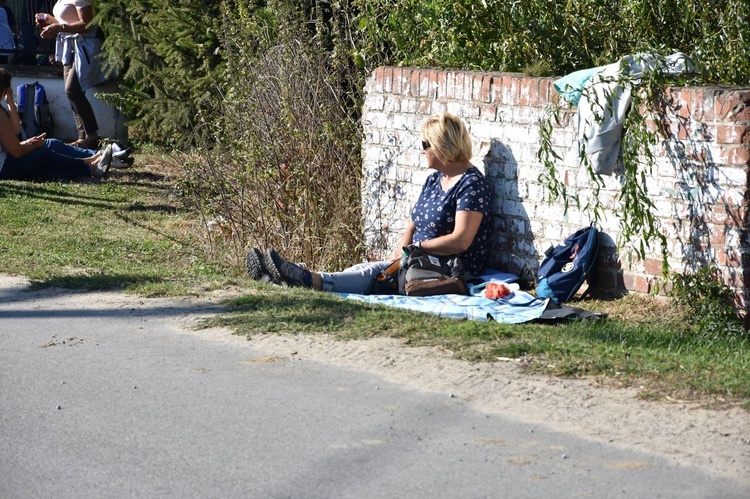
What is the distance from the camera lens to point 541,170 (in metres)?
6.73

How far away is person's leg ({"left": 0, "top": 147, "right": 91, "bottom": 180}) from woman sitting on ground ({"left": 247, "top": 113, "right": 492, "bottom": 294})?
5.15 m

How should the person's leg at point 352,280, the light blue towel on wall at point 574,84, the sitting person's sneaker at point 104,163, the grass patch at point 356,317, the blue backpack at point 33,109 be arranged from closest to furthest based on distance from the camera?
the grass patch at point 356,317 < the light blue towel on wall at point 574,84 < the person's leg at point 352,280 < the sitting person's sneaker at point 104,163 < the blue backpack at point 33,109

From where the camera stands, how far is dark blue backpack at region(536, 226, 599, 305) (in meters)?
6.40

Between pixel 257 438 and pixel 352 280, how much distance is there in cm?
280

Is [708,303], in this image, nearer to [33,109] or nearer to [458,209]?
[458,209]

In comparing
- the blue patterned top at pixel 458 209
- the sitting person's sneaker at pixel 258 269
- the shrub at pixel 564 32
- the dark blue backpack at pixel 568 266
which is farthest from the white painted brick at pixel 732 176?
the sitting person's sneaker at pixel 258 269

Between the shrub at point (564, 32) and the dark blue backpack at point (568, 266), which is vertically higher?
the shrub at point (564, 32)

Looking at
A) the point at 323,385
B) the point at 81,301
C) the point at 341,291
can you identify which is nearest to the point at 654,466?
the point at 323,385

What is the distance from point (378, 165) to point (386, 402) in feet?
11.4

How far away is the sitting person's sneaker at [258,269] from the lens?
677 cm

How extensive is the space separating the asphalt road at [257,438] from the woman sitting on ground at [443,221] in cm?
133

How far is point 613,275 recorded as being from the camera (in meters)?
6.45

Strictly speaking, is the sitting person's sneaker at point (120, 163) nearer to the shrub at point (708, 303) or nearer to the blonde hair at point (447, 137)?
the blonde hair at point (447, 137)

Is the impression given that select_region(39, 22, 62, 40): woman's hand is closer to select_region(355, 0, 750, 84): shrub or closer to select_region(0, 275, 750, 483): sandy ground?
select_region(355, 0, 750, 84): shrub
